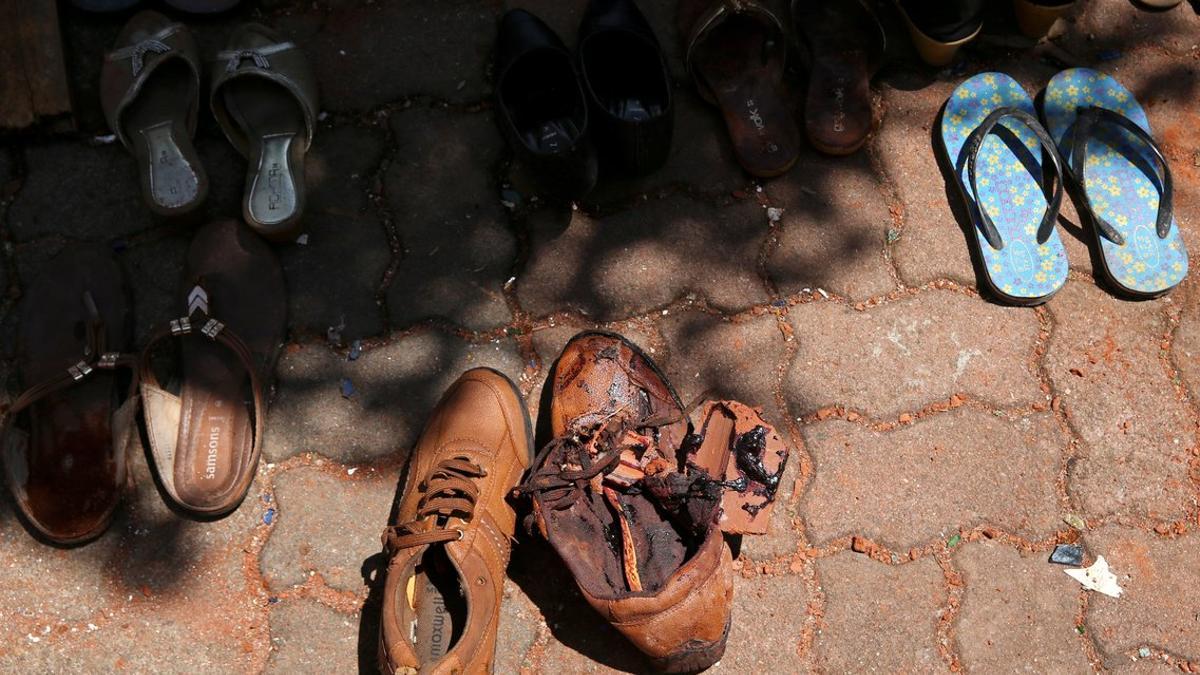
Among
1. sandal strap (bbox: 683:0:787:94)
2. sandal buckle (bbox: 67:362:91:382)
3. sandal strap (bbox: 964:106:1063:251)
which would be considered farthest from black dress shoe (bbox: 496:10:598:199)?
sandal buckle (bbox: 67:362:91:382)

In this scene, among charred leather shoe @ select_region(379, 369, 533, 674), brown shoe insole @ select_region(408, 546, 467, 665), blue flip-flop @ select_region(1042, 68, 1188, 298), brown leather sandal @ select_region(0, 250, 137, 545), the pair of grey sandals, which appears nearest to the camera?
charred leather shoe @ select_region(379, 369, 533, 674)

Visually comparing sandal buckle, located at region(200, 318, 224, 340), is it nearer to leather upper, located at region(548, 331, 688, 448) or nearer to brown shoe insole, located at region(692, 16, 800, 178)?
leather upper, located at region(548, 331, 688, 448)

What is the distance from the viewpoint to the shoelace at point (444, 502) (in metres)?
2.47

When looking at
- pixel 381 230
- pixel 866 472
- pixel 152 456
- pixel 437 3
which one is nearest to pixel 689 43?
pixel 437 3

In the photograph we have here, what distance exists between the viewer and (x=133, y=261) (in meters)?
2.92

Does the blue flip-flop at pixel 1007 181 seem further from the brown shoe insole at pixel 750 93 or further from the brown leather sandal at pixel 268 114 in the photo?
the brown leather sandal at pixel 268 114

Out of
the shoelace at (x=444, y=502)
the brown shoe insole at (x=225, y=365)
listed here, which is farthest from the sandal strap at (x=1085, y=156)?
the brown shoe insole at (x=225, y=365)

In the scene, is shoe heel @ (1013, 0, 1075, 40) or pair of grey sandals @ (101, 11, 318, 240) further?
shoe heel @ (1013, 0, 1075, 40)

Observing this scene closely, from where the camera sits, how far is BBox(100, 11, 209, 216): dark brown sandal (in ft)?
9.48

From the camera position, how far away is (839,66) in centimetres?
317

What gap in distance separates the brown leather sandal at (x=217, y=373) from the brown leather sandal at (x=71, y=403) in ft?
0.37

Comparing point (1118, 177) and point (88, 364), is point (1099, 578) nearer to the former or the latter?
point (1118, 177)

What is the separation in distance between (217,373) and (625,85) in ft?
4.75

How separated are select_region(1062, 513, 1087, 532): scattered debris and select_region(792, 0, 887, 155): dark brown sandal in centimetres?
124
